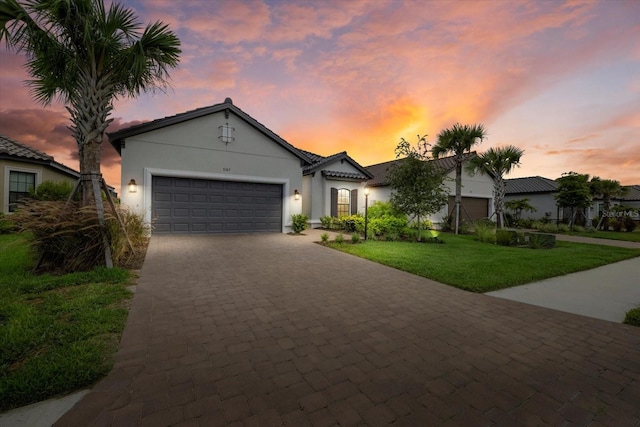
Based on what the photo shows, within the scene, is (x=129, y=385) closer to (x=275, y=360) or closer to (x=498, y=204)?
(x=275, y=360)

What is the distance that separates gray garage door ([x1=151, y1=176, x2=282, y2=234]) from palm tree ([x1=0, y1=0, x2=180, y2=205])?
506cm

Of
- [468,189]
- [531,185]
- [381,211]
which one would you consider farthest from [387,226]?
[531,185]

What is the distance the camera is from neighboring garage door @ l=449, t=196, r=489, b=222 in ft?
62.8

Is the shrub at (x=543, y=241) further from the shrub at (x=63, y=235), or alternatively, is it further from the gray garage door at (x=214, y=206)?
the shrub at (x=63, y=235)

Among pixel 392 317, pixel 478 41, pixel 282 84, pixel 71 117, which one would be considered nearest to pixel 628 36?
pixel 478 41

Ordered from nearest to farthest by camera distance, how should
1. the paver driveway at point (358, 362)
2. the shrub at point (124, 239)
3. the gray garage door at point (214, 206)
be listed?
the paver driveway at point (358, 362), the shrub at point (124, 239), the gray garage door at point (214, 206)

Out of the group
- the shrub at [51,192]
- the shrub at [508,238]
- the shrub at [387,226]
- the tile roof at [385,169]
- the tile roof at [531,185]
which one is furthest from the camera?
the tile roof at [531,185]

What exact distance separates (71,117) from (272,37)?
6720 millimetres

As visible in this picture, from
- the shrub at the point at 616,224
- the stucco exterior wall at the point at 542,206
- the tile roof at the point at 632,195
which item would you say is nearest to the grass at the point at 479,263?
the shrub at the point at 616,224

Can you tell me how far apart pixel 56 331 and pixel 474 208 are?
22.6 meters

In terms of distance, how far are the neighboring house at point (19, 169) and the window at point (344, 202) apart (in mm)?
15521

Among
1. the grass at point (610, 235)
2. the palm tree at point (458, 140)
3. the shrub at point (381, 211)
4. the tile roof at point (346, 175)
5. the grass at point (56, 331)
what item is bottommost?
the grass at point (56, 331)

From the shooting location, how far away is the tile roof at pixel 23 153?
11.7 meters

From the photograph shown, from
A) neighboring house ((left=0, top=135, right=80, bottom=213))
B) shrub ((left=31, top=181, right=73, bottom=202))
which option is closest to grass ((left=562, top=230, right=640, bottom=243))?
shrub ((left=31, top=181, right=73, bottom=202))
